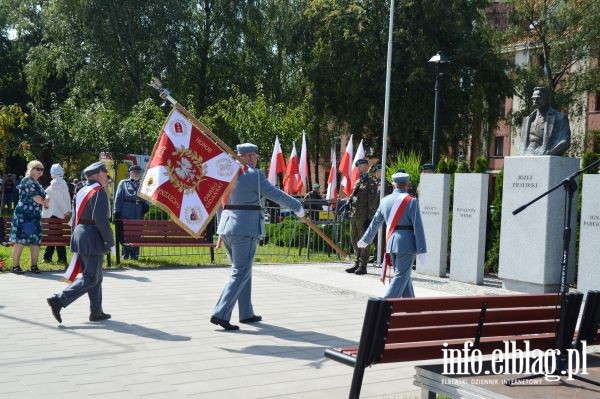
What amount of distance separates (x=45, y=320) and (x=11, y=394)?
2.99m

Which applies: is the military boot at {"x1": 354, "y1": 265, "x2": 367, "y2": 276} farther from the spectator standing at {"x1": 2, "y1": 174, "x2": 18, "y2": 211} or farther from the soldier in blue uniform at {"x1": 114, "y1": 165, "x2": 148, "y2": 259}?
the spectator standing at {"x1": 2, "y1": 174, "x2": 18, "y2": 211}

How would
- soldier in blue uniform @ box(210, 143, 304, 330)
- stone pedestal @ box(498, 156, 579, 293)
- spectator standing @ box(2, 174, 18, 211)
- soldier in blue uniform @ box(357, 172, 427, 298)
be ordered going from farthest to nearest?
spectator standing @ box(2, 174, 18, 211), stone pedestal @ box(498, 156, 579, 293), soldier in blue uniform @ box(357, 172, 427, 298), soldier in blue uniform @ box(210, 143, 304, 330)

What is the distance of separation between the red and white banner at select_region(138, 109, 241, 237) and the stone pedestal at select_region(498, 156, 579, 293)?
18.1ft

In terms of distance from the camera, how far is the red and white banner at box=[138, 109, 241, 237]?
27.6ft

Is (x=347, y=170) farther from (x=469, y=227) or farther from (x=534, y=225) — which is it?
(x=534, y=225)

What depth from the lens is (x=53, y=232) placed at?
13.1 metres

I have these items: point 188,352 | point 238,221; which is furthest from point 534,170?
point 188,352

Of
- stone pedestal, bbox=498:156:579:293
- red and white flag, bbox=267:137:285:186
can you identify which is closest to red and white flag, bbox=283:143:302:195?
red and white flag, bbox=267:137:285:186

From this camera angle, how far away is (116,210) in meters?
15.0

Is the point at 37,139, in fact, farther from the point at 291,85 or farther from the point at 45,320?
the point at 45,320

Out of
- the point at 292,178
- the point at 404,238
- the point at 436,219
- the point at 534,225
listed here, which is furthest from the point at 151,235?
the point at 292,178

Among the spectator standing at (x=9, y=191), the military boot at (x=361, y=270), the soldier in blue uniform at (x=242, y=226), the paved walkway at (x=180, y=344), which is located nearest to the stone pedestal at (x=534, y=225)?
the paved walkway at (x=180, y=344)

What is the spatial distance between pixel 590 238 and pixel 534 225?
0.89 meters

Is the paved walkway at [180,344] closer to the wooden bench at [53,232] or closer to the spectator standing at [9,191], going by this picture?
the wooden bench at [53,232]
